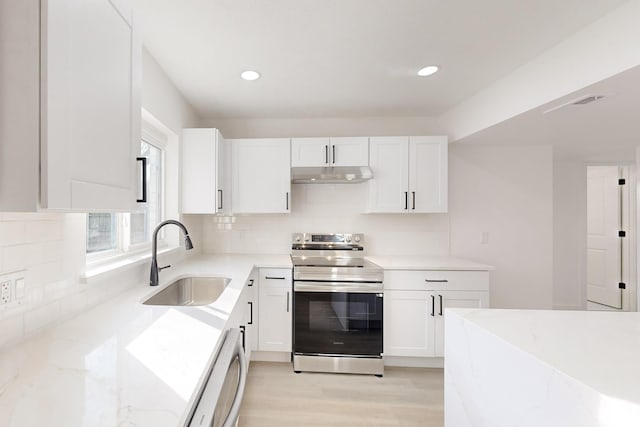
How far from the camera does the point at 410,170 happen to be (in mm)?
2703

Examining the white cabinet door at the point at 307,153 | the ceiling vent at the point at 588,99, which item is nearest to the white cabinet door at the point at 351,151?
the white cabinet door at the point at 307,153

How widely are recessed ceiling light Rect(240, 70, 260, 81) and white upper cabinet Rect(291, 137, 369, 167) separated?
73 cm

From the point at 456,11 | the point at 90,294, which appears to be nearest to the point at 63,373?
the point at 90,294

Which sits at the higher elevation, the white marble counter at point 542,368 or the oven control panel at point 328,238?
the oven control panel at point 328,238

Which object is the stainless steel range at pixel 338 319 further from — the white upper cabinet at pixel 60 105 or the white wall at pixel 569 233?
the white wall at pixel 569 233

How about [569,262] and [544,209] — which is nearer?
[544,209]

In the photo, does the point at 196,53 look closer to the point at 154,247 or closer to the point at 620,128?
the point at 154,247

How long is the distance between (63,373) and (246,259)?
1.93 metres

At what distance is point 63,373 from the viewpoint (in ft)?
2.42

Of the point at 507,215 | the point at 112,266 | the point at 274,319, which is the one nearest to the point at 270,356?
the point at 274,319

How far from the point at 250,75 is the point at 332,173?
3.46ft

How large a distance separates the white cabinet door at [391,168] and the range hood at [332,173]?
0.14 meters

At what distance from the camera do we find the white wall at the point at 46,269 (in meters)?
0.90

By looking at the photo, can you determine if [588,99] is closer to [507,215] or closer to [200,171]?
[507,215]
